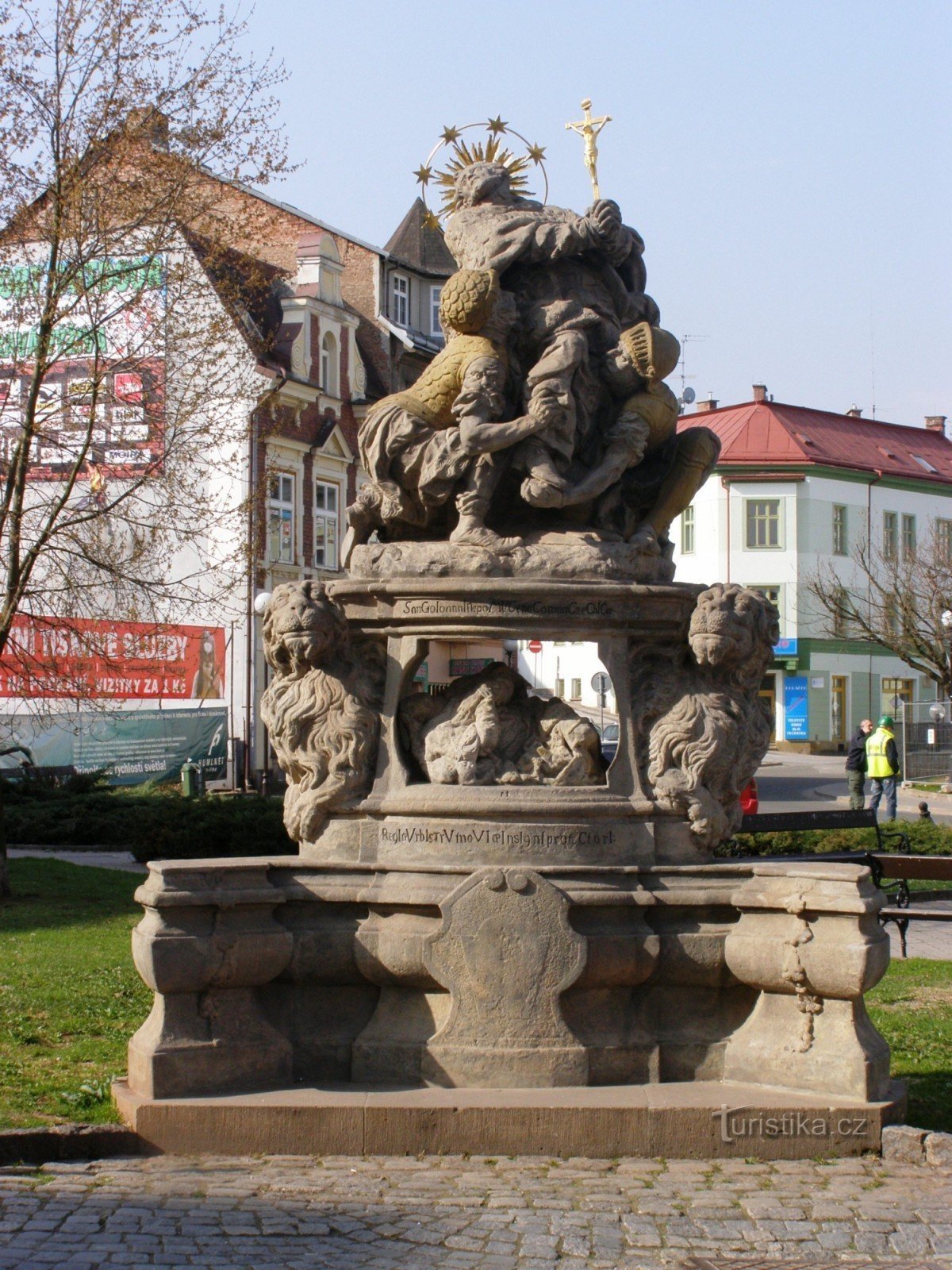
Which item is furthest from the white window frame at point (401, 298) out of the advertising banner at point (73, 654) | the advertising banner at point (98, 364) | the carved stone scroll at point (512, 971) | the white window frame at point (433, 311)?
the carved stone scroll at point (512, 971)

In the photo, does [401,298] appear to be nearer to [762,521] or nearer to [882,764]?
[762,521]

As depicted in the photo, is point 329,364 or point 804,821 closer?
point 804,821

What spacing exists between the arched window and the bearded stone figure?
3014cm

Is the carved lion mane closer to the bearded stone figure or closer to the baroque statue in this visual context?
the baroque statue

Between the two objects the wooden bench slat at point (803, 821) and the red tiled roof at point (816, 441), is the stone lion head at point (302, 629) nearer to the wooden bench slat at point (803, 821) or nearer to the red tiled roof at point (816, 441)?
the wooden bench slat at point (803, 821)

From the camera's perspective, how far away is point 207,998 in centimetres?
648

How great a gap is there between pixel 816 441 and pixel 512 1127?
5086 cm

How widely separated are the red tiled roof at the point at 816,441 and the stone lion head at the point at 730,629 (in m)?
45.1

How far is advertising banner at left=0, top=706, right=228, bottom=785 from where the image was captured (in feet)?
88.2

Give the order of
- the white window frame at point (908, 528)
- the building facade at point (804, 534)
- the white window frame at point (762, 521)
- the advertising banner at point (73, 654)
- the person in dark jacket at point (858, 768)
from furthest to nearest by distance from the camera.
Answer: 1. the white window frame at point (908, 528)
2. the white window frame at point (762, 521)
3. the building facade at point (804, 534)
4. the person in dark jacket at point (858, 768)
5. the advertising banner at point (73, 654)

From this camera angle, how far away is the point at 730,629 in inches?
271

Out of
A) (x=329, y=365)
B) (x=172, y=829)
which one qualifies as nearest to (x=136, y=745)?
(x=172, y=829)

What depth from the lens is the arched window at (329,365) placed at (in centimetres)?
3660

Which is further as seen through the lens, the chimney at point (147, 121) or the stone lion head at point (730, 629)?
the chimney at point (147, 121)
